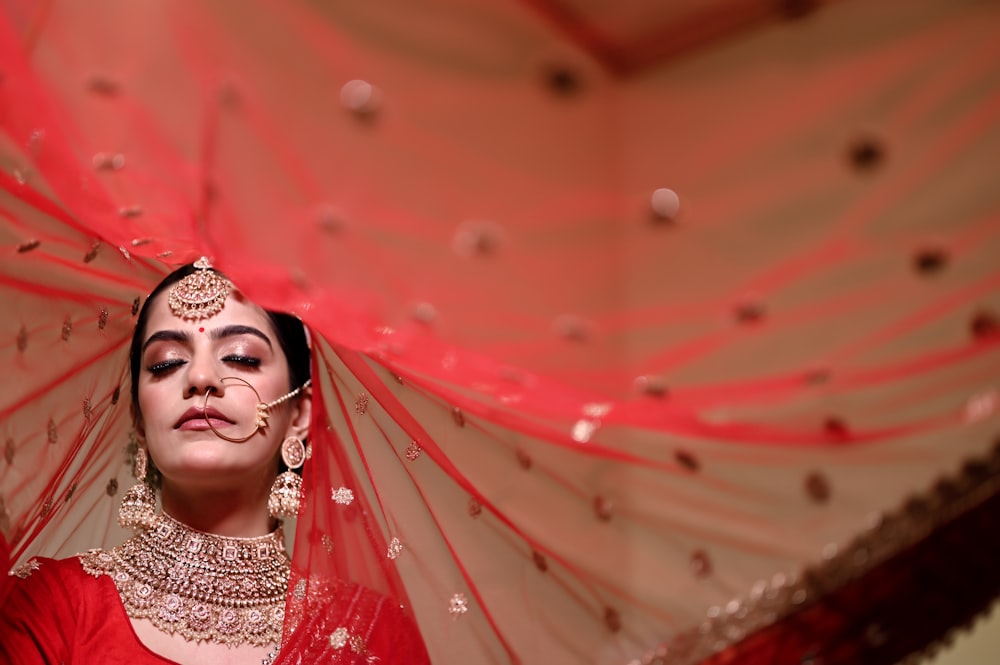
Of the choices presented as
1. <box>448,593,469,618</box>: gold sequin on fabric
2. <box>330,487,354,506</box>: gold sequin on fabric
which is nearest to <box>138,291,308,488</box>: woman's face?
<box>330,487,354,506</box>: gold sequin on fabric

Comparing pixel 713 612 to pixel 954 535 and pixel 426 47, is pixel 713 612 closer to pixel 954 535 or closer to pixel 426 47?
pixel 954 535

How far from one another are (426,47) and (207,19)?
0.18 m

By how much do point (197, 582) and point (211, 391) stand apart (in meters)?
0.26

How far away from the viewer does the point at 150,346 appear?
3.90 feet

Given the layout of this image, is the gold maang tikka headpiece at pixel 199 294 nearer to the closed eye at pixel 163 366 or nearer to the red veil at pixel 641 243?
the closed eye at pixel 163 366

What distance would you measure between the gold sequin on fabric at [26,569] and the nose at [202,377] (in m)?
0.31

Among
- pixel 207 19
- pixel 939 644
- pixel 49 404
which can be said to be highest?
pixel 207 19

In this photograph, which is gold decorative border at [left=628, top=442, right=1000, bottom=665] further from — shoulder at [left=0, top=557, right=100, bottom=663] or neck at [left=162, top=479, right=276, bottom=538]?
shoulder at [left=0, top=557, right=100, bottom=663]

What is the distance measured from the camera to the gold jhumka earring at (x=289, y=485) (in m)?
1.18

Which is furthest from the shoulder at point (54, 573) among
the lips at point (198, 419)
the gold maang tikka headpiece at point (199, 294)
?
the gold maang tikka headpiece at point (199, 294)

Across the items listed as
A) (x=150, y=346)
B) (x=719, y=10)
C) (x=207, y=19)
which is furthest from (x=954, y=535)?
(x=150, y=346)

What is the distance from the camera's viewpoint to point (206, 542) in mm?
1196

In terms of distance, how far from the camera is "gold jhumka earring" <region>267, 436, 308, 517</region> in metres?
1.18

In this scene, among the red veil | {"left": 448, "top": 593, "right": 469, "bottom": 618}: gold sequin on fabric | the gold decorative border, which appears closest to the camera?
the red veil
